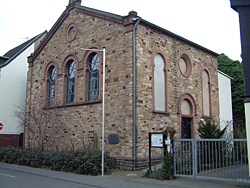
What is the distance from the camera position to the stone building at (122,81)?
14.1 m

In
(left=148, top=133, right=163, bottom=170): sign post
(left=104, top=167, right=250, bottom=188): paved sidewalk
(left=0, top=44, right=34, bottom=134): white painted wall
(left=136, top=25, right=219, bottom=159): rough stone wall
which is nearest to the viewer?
(left=104, top=167, right=250, bottom=188): paved sidewalk

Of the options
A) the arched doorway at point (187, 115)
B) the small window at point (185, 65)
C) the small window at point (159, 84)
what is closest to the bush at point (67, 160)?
the small window at point (159, 84)

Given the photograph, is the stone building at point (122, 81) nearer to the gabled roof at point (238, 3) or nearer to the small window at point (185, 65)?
the small window at point (185, 65)

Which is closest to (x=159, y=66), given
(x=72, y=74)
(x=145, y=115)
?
(x=145, y=115)

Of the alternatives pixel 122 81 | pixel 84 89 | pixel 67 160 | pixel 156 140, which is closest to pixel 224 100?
pixel 122 81

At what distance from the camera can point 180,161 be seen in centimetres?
1082

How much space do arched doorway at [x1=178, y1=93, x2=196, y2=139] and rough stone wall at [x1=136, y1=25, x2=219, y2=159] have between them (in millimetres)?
280

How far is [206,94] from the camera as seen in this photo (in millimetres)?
19547

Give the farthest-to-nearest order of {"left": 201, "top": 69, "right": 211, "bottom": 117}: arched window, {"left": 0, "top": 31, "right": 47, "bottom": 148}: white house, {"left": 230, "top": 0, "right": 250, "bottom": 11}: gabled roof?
{"left": 0, "top": 31, "right": 47, "bottom": 148}: white house < {"left": 201, "top": 69, "right": 211, "bottom": 117}: arched window < {"left": 230, "top": 0, "right": 250, "bottom": 11}: gabled roof

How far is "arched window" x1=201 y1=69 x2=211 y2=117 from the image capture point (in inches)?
752

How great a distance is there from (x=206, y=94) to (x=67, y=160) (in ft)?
36.4

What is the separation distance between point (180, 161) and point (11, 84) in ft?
61.0

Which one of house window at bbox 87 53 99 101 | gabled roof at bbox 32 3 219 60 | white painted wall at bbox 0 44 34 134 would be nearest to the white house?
white painted wall at bbox 0 44 34 134

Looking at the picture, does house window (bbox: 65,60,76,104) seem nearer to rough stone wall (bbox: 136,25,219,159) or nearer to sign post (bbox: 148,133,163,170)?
rough stone wall (bbox: 136,25,219,159)
